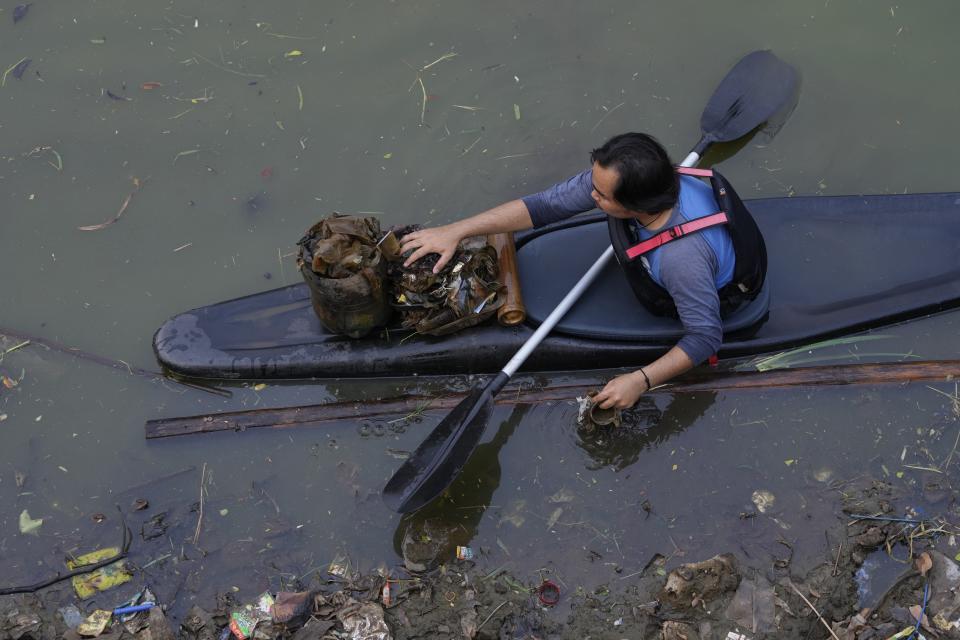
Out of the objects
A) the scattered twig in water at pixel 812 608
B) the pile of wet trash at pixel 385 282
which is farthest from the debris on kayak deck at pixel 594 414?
the scattered twig in water at pixel 812 608

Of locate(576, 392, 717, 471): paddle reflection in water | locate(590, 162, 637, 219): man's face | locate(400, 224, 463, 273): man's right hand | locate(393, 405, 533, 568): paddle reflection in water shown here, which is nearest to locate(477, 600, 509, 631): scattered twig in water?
locate(393, 405, 533, 568): paddle reflection in water

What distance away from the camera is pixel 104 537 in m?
3.84

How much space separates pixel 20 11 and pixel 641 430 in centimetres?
480

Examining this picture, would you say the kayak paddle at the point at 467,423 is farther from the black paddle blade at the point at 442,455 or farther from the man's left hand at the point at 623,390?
the man's left hand at the point at 623,390

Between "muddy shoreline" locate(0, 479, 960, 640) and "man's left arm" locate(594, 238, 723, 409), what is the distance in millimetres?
773

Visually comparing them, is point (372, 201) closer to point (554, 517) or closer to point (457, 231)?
point (457, 231)

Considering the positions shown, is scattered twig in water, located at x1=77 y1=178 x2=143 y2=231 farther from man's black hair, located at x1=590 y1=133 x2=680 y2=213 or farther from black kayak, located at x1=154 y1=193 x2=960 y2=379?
man's black hair, located at x1=590 y1=133 x2=680 y2=213

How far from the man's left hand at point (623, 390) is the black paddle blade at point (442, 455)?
18.8 inches

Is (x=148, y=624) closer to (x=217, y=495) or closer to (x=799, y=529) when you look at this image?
(x=217, y=495)

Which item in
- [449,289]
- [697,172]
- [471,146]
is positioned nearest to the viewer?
[697,172]

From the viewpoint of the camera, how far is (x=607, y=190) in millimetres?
3188

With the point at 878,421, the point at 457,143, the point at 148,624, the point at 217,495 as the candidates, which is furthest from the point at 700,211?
the point at 148,624

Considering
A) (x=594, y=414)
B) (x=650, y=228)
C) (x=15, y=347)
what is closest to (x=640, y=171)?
(x=650, y=228)

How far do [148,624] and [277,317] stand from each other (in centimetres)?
149
